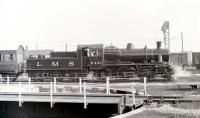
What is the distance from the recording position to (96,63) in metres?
39.3

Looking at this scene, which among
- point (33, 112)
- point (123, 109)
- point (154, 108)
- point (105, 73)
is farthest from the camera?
point (105, 73)

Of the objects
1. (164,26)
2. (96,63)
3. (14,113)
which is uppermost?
(164,26)

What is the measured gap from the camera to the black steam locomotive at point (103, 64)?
128ft

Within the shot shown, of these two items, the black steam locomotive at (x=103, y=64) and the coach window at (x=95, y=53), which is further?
the coach window at (x=95, y=53)

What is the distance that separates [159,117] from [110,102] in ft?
16.7

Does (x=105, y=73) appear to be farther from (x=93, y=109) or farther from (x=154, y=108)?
(x=154, y=108)

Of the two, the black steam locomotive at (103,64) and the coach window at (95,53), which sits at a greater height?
the coach window at (95,53)

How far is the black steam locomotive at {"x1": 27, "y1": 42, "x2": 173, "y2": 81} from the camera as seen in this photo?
3903cm

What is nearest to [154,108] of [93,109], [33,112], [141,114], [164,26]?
[141,114]

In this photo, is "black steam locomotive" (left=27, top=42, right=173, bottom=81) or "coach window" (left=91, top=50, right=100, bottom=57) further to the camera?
"coach window" (left=91, top=50, right=100, bottom=57)

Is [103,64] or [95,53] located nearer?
[103,64]

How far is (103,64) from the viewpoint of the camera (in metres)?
39.4

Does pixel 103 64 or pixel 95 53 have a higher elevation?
pixel 95 53

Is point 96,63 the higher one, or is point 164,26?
point 164,26
